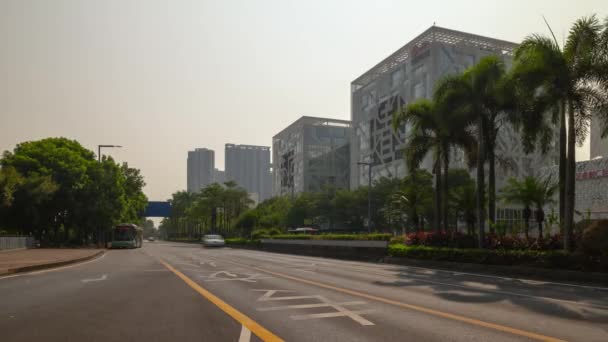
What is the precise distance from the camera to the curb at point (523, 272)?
15.5 meters

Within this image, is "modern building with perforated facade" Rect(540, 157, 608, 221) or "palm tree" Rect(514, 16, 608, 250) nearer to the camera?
"palm tree" Rect(514, 16, 608, 250)

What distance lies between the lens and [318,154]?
156 meters

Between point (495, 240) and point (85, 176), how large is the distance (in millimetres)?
45703

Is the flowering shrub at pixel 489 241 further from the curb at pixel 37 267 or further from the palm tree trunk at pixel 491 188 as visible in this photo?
the curb at pixel 37 267

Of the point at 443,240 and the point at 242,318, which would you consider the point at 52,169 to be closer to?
the point at 443,240

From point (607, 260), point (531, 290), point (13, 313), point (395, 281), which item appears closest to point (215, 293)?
point (13, 313)

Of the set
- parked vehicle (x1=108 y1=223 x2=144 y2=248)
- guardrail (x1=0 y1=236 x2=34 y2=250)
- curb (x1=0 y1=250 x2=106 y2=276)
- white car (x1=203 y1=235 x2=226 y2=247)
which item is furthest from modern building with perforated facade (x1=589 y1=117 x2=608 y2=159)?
curb (x1=0 y1=250 x2=106 y2=276)

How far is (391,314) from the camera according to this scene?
8.67m

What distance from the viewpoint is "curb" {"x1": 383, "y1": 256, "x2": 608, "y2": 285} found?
15539mm

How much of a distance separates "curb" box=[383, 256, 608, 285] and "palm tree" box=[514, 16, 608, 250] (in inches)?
89.4

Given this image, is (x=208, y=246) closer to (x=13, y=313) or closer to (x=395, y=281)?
(x=395, y=281)

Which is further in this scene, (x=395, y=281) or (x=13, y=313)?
(x=395, y=281)

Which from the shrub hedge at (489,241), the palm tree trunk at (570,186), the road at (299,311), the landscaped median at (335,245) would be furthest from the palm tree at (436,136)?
the road at (299,311)

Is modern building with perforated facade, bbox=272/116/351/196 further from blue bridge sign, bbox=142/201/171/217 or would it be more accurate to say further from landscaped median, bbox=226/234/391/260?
landscaped median, bbox=226/234/391/260
